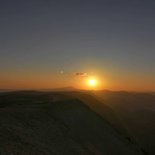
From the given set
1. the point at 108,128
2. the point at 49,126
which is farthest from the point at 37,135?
the point at 108,128

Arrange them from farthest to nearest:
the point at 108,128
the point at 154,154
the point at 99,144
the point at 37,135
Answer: the point at 154,154
the point at 108,128
the point at 99,144
the point at 37,135

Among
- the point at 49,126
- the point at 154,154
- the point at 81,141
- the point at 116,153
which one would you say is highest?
the point at 49,126

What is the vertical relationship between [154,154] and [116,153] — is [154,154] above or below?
below

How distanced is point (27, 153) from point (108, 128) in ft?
94.5

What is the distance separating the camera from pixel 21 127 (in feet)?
98.6

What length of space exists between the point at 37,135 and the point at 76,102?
24.1 meters

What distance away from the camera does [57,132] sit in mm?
34219

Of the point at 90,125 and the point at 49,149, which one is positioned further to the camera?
the point at 90,125

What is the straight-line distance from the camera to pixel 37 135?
2981 cm

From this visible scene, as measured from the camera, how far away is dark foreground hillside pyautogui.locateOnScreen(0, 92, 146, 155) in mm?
26047

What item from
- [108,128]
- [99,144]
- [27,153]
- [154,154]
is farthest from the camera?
[154,154]

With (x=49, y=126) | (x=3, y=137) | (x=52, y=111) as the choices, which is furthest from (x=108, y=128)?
(x=3, y=137)

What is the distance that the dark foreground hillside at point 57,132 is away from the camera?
85.5 ft

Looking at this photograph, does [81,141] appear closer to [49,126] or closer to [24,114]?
[49,126]
